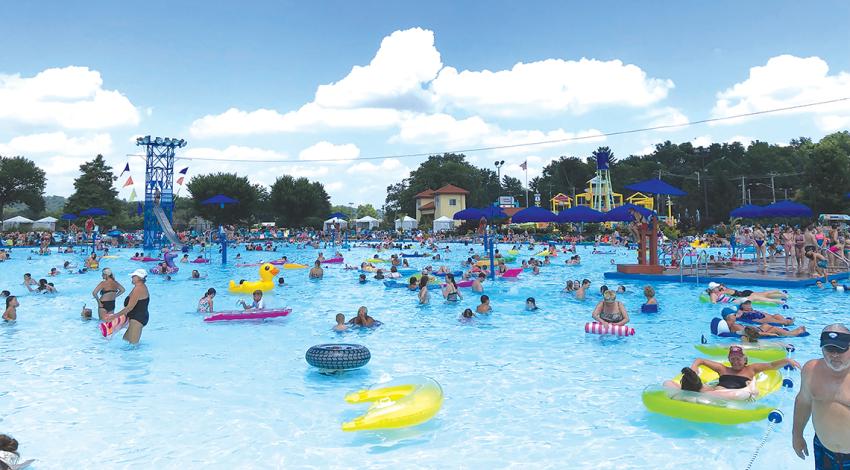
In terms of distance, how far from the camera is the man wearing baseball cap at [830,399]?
323 centimetres

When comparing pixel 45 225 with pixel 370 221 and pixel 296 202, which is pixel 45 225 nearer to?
pixel 296 202

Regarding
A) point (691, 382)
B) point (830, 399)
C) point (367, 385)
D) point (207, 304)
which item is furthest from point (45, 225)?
point (830, 399)

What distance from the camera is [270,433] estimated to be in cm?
661

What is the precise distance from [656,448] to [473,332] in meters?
6.25

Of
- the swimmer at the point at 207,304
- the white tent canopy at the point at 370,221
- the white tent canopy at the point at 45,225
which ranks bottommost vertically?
the swimmer at the point at 207,304

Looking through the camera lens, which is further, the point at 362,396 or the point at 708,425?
the point at 362,396

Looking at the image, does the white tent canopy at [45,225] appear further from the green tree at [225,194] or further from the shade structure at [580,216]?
the shade structure at [580,216]

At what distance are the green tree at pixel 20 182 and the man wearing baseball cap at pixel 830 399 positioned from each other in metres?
74.4

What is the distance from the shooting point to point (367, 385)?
27.4 ft

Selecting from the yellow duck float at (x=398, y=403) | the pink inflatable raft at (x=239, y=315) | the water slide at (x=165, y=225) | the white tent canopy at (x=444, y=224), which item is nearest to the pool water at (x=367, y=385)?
the yellow duck float at (x=398, y=403)

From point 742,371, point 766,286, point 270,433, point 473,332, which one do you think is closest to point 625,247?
point 766,286

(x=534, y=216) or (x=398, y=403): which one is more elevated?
(x=534, y=216)

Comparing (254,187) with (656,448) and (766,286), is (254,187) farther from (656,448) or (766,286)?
(656,448)

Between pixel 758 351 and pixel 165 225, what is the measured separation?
36.1 metres
